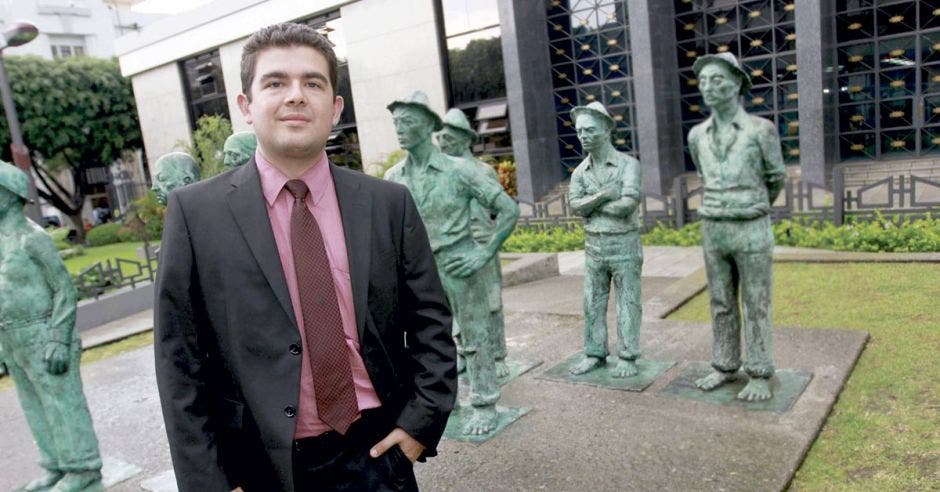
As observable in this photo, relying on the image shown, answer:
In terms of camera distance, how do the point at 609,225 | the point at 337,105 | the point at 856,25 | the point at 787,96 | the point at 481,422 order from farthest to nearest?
the point at 787,96 → the point at 856,25 → the point at 609,225 → the point at 481,422 → the point at 337,105

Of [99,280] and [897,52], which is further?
[897,52]

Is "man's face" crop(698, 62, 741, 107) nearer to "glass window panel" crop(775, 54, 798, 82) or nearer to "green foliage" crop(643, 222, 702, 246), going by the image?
"green foliage" crop(643, 222, 702, 246)

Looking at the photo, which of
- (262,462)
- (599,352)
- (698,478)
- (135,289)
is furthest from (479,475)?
Answer: (135,289)

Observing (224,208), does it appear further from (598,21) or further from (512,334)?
(598,21)

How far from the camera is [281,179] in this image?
212cm

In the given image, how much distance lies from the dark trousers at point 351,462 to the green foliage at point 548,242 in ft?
36.2

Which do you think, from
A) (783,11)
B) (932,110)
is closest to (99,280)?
(783,11)

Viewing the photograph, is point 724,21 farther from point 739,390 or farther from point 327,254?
point 327,254

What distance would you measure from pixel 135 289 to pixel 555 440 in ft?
30.8

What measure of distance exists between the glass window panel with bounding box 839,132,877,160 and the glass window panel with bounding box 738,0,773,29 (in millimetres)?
3412

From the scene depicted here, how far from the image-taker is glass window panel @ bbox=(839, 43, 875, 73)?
16656mm

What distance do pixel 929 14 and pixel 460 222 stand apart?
16.3 metres

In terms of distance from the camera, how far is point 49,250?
436cm

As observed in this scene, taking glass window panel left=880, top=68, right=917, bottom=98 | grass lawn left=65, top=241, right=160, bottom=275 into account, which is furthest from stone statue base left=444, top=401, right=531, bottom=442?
grass lawn left=65, top=241, right=160, bottom=275
